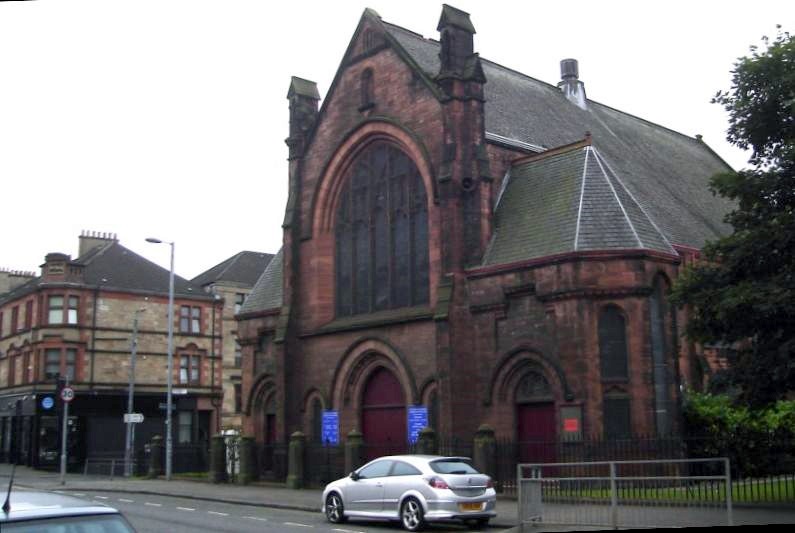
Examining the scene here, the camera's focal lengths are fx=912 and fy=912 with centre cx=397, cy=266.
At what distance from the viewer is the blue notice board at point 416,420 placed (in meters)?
29.4

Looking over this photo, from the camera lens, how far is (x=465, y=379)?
28.0m

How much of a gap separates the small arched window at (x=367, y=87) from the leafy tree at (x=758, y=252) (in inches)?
662

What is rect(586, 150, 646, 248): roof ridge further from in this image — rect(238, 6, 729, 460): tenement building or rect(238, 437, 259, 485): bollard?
rect(238, 437, 259, 485): bollard

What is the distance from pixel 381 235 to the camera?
33031 millimetres

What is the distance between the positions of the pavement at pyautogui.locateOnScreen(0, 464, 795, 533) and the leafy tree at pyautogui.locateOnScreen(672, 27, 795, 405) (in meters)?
2.17

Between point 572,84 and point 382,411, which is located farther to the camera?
point 572,84

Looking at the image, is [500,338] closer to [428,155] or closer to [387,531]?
[428,155]

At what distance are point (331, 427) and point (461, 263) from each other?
329 inches

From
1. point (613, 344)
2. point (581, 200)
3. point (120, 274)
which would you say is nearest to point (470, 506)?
point (613, 344)

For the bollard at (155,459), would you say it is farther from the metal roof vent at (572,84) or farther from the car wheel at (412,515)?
the metal roof vent at (572,84)

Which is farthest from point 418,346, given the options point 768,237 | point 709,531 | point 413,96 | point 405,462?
point 709,531

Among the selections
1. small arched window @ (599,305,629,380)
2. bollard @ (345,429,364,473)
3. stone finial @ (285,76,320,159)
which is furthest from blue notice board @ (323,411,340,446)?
small arched window @ (599,305,629,380)

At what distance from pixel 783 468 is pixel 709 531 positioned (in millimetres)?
17086

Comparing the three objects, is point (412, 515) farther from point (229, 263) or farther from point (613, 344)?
point (229, 263)
